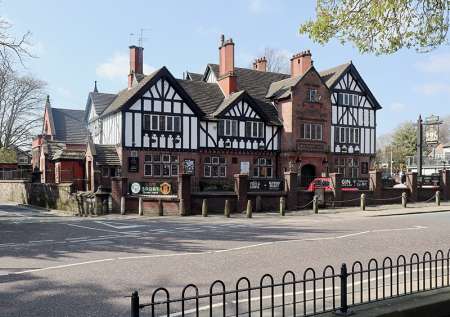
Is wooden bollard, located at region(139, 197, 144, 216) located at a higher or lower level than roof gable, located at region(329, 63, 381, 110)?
A: lower

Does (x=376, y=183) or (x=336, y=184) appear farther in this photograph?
(x=376, y=183)

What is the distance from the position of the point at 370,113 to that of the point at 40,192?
30.4 metres

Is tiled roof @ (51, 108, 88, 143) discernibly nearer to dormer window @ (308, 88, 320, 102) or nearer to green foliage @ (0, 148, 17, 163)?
green foliage @ (0, 148, 17, 163)

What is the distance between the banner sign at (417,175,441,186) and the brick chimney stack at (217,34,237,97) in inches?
671

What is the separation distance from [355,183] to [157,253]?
22463 millimetres

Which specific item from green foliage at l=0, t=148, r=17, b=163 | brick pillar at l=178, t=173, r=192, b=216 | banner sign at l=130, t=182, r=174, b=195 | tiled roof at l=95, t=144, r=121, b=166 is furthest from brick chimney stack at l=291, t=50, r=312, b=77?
green foliage at l=0, t=148, r=17, b=163

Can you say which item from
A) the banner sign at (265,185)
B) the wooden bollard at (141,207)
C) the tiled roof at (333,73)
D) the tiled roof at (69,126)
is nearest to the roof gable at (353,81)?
the tiled roof at (333,73)

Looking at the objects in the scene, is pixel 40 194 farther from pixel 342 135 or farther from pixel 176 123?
pixel 342 135

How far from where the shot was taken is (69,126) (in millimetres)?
53406

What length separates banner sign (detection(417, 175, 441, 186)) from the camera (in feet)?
118

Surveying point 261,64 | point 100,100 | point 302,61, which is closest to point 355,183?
point 302,61

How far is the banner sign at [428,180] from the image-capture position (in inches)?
1419

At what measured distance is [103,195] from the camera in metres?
26.9

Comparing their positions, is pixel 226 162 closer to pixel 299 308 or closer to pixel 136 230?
pixel 136 230
